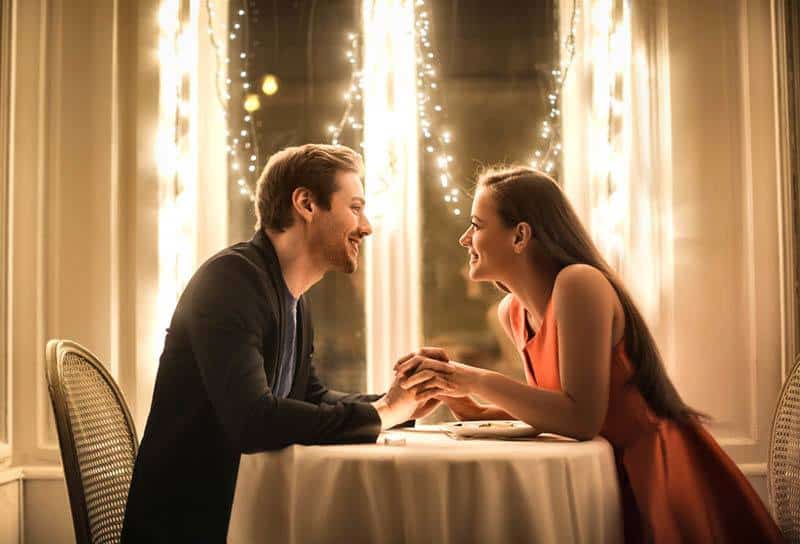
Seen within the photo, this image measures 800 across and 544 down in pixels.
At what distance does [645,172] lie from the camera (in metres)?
3.02

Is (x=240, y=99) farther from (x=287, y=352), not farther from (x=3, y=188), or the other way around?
(x=287, y=352)

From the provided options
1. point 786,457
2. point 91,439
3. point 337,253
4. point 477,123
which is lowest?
point 786,457

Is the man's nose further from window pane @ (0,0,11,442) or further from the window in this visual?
window pane @ (0,0,11,442)

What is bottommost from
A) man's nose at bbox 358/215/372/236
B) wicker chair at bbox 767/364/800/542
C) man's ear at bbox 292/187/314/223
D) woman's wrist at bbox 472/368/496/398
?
wicker chair at bbox 767/364/800/542

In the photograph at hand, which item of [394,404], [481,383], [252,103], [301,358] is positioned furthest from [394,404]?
[252,103]

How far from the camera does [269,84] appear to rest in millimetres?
3215

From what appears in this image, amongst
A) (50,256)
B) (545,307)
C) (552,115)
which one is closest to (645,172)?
(552,115)

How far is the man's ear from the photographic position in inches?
85.5

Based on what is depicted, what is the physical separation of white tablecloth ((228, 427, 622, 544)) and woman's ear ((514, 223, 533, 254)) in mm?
645

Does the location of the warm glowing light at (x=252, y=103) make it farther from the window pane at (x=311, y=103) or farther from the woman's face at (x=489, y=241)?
the woman's face at (x=489, y=241)

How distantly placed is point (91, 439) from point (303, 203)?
79cm

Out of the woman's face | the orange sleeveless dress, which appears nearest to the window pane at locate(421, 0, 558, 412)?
the woman's face

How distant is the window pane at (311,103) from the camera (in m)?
3.18

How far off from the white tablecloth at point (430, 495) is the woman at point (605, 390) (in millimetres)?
171
